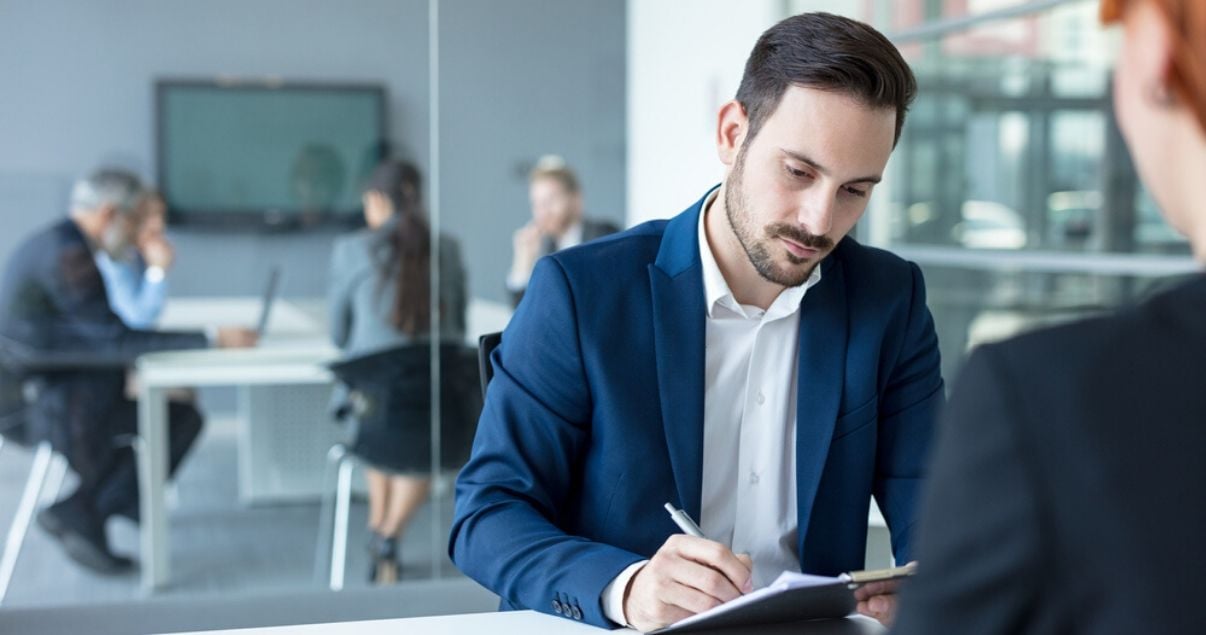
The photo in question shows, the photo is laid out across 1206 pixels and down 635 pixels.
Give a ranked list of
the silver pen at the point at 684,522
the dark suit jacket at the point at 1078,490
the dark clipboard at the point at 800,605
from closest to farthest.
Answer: the dark suit jacket at the point at 1078,490 → the dark clipboard at the point at 800,605 → the silver pen at the point at 684,522

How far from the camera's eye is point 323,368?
4125 millimetres

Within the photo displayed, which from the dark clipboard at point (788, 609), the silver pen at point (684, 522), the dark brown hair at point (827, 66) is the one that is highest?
the dark brown hair at point (827, 66)

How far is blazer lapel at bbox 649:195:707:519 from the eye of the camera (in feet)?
5.72

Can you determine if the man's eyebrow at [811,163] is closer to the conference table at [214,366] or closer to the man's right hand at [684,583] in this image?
the man's right hand at [684,583]

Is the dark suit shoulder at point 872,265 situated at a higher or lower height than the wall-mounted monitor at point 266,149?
lower

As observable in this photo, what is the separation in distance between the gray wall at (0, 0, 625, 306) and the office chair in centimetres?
27

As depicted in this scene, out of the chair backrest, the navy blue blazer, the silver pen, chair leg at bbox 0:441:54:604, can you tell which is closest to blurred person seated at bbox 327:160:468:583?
chair leg at bbox 0:441:54:604

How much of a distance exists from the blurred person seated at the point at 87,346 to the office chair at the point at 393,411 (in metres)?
0.48

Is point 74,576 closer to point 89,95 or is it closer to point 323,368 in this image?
point 323,368

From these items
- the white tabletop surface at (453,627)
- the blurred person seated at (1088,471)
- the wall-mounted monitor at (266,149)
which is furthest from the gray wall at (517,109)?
the blurred person seated at (1088,471)

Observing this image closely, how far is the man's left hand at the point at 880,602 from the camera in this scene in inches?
59.7

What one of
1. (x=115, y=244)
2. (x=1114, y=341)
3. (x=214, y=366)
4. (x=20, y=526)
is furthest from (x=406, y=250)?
(x=1114, y=341)

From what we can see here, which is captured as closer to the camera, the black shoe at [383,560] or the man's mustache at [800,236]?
the man's mustache at [800,236]

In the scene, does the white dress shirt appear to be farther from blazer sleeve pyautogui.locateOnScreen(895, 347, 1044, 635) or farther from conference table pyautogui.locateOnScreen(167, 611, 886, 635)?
blazer sleeve pyautogui.locateOnScreen(895, 347, 1044, 635)
